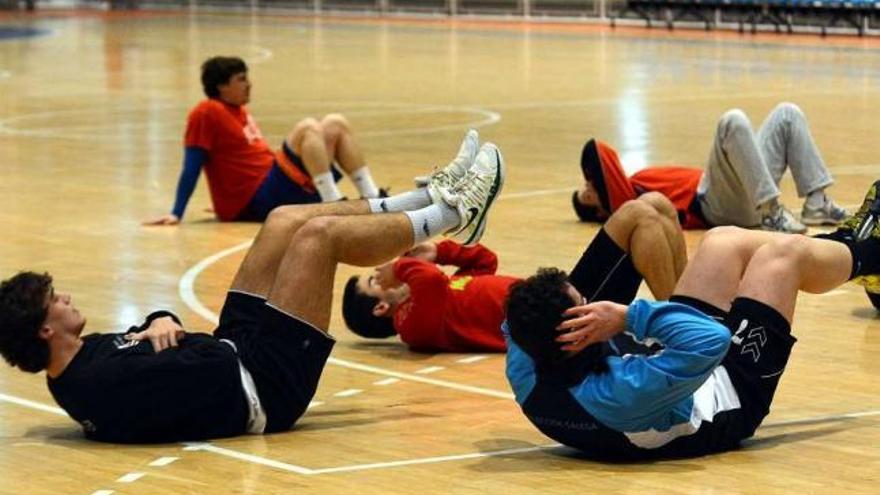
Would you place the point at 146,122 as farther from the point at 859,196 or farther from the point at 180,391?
the point at 180,391

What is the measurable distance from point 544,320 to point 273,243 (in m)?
1.52

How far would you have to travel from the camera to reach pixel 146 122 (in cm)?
1941

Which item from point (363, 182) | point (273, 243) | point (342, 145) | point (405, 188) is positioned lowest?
point (405, 188)

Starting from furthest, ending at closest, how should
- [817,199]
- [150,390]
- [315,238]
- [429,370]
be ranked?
[817,199] < [429,370] < [315,238] < [150,390]

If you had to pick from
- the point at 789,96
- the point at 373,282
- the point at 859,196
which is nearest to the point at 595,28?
the point at 789,96

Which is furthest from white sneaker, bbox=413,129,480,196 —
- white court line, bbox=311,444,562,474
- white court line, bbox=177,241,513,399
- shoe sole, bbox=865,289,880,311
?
shoe sole, bbox=865,289,880,311

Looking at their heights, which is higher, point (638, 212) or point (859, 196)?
point (638, 212)

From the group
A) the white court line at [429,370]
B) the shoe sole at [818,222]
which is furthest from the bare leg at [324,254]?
the shoe sole at [818,222]

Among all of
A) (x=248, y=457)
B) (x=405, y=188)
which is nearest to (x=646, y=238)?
(x=248, y=457)

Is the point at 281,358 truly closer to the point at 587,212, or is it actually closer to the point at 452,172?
the point at 452,172

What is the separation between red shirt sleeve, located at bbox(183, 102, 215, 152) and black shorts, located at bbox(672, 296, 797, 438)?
22.7 ft

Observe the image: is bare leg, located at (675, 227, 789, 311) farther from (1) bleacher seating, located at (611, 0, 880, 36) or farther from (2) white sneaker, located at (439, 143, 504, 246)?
(1) bleacher seating, located at (611, 0, 880, 36)

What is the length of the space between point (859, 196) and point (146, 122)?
8.74 m

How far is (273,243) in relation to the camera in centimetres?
716
